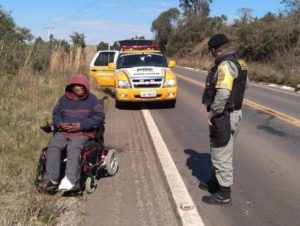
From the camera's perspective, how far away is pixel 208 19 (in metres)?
83.7

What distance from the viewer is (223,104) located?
5.41 meters

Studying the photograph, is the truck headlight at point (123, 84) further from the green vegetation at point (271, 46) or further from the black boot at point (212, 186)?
the black boot at point (212, 186)

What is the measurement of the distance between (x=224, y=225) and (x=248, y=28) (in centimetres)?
4044

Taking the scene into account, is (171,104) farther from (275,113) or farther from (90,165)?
(90,165)

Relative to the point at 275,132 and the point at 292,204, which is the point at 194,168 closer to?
the point at 292,204

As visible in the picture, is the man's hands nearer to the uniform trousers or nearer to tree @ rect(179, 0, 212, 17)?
the uniform trousers

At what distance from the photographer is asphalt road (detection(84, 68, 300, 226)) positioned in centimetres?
529

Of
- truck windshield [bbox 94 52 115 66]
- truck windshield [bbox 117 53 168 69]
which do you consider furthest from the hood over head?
truck windshield [bbox 94 52 115 66]

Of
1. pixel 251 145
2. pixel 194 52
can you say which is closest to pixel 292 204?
pixel 251 145

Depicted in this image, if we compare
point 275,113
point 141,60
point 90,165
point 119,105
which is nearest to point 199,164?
point 90,165

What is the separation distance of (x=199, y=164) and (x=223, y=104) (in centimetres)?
236

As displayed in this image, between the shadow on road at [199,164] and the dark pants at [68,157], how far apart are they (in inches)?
67.7

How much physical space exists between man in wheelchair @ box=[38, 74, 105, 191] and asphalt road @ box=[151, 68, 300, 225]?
143 centimetres

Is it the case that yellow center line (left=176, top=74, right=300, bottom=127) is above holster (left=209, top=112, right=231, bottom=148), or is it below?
below
